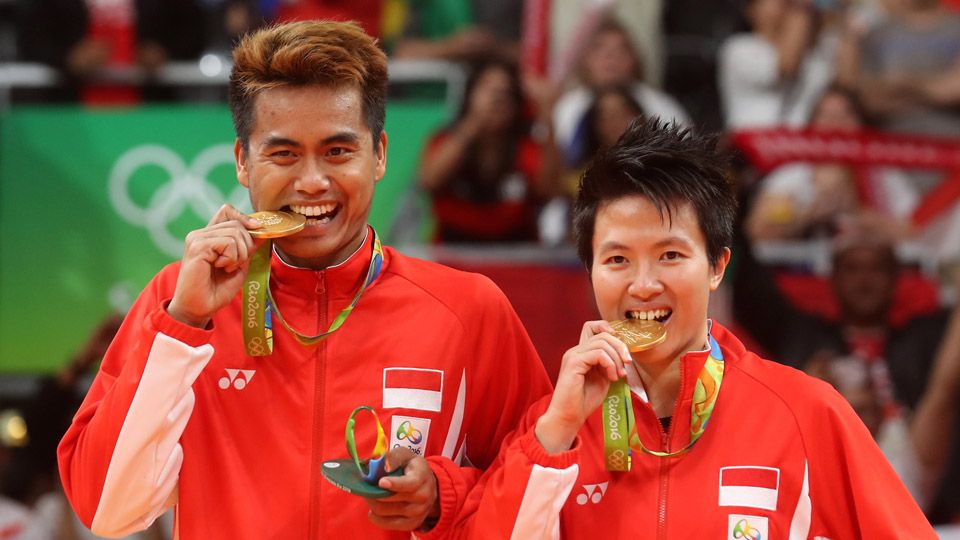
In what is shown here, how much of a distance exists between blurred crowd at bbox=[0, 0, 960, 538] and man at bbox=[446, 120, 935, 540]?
143 inches

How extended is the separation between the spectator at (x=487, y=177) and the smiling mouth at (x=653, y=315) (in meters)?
3.88

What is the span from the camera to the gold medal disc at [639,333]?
2611 millimetres

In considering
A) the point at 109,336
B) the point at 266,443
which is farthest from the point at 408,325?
the point at 109,336

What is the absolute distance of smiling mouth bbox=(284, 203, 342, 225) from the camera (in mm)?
2787

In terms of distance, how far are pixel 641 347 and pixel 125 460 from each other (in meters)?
1.07

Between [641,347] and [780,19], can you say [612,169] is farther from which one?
[780,19]

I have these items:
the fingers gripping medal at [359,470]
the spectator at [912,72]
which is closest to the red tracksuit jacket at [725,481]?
the fingers gripping medal at [359,470]

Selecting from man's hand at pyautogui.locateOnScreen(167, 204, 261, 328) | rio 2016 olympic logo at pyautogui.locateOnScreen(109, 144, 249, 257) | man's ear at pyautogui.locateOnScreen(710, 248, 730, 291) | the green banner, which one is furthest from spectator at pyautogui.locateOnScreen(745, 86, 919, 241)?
man's hand at pyautogui.locateOnScreen(167, 204, 261, 328)

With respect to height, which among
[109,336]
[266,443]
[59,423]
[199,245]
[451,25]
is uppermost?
[451,25]

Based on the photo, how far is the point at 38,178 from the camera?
678cm

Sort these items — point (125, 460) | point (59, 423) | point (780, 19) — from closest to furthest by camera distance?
point (125, 460) < point (59, 423) < point (780, 19)

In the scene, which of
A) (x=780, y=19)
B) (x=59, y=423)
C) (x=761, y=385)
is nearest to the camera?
(x=761, y=385)

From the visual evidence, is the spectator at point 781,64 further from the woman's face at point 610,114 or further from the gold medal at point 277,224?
the gold medal at point 277,224

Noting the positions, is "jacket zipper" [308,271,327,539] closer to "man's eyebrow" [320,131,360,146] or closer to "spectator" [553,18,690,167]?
"man's eyebrow" [320,131,360,146]
